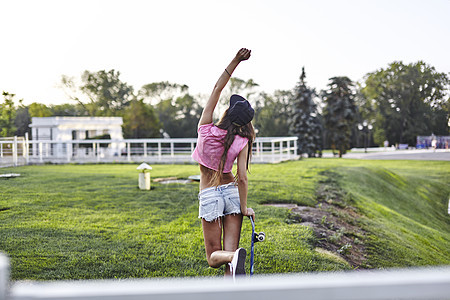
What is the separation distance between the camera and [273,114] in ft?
70.2

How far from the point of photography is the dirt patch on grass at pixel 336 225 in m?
3.69

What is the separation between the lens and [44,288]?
1.97ft

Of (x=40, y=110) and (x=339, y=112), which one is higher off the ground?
(x=40, y=110)

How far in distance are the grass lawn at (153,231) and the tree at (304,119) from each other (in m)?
11.4

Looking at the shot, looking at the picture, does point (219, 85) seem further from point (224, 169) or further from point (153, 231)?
point (153, 231)

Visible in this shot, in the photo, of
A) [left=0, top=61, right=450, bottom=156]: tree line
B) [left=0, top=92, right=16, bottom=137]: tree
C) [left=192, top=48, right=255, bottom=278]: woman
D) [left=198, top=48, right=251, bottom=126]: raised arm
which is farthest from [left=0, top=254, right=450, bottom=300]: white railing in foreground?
[left=0, top=61, right=450, bottom=156]: tree line

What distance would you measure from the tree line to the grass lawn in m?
5.08

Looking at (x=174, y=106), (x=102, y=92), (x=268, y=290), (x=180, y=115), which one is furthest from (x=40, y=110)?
(x=268, y=290)

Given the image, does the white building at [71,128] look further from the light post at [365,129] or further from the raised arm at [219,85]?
the raised arm at [219,85]

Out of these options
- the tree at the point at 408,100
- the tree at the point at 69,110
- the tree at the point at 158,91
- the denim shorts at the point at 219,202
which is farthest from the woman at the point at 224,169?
the tree at the point at 158,91

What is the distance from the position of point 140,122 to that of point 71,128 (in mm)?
5204

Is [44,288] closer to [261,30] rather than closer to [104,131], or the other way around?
[261,30]

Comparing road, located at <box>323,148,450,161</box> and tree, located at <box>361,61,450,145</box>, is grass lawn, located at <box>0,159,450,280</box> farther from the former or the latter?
road, located at <box>323,148,450,161</box>

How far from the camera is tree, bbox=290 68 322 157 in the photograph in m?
19.2
